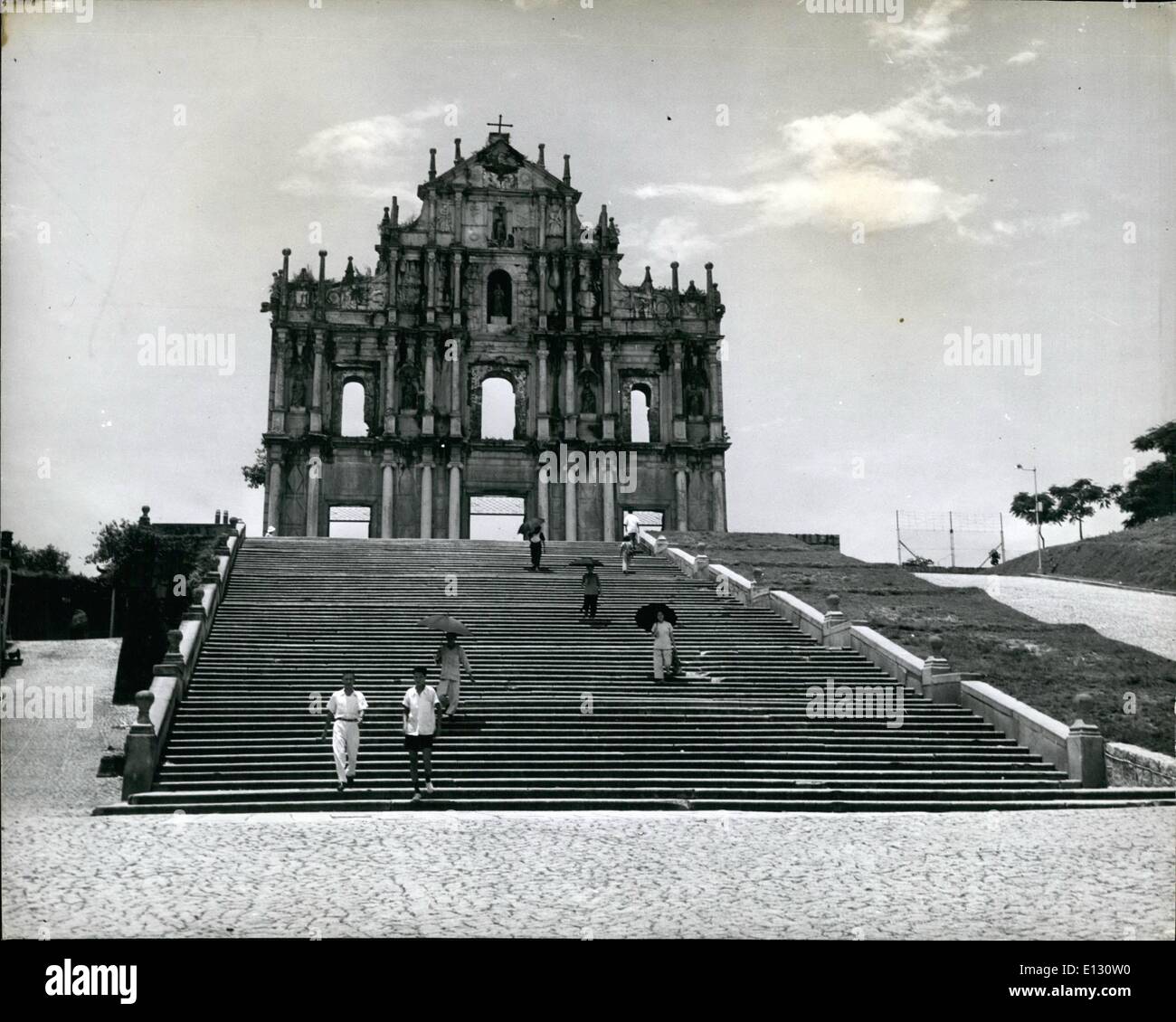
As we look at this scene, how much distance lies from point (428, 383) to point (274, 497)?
240 inches

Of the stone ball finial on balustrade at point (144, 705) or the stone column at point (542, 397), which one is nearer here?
the stone ball finial on balustrade at point (144, 705)

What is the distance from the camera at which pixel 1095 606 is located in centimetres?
3041

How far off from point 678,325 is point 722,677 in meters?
24.4

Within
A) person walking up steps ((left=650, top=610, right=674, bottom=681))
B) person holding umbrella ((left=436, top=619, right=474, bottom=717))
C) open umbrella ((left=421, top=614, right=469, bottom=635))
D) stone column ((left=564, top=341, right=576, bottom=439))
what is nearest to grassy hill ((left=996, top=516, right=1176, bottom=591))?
stone column ((left=564, top=341, right=576, bottom=439))

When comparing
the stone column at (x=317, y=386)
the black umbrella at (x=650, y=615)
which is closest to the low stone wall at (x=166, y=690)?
the black umbrella at (x=650, y=615)

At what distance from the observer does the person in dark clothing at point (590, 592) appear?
2133 cm

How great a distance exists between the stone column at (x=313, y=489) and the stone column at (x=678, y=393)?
1165 cm

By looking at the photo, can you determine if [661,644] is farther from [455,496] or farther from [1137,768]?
[455,496]

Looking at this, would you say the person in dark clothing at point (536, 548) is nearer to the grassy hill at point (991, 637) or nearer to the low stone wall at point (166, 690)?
the grassy hill at point (991, 637)

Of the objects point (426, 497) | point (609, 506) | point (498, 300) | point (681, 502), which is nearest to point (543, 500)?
point (609, 506)

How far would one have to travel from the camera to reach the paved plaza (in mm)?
8242
